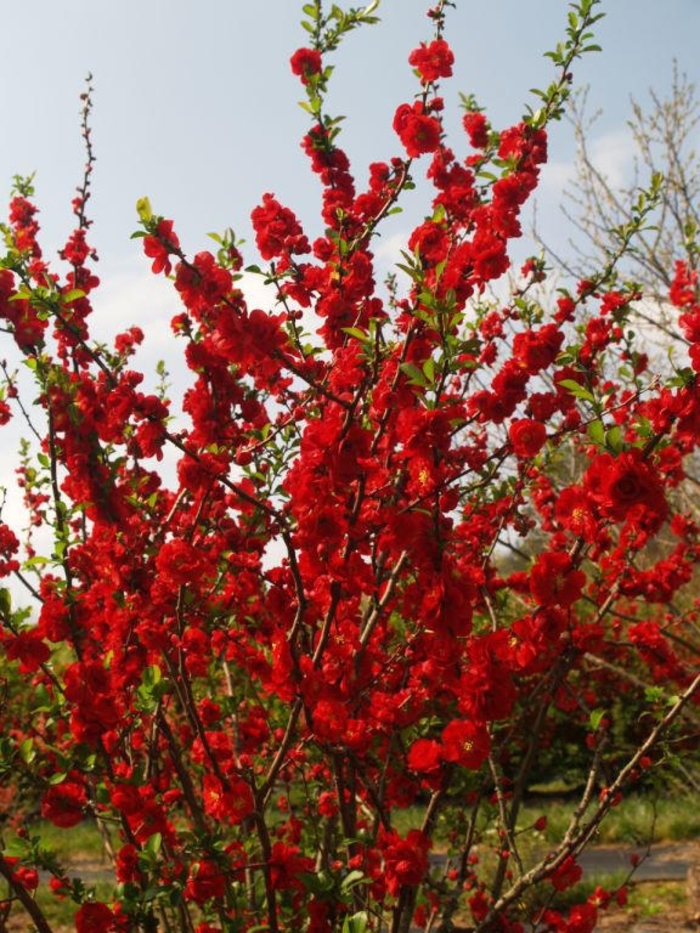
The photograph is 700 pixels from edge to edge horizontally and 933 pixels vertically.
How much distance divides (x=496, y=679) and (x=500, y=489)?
1.71m

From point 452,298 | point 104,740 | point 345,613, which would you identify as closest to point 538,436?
point 452,298

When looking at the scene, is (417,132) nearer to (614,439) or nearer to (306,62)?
(306,62)

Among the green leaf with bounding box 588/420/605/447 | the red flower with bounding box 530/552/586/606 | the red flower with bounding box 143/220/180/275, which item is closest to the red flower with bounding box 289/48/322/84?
the red flower with bounding box 143/220/180/275

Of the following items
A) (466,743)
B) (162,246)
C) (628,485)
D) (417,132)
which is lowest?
(466,743)

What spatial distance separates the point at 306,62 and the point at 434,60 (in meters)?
0.47

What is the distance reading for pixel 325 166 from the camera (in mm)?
2914

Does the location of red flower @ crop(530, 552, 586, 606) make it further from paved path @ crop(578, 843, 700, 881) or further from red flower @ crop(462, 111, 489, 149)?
paved path @ crop(578, 843, 700, 881)

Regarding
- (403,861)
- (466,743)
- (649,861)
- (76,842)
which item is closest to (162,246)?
(466,743)

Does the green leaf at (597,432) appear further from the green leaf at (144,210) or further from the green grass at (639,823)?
the green grass at (639,823)

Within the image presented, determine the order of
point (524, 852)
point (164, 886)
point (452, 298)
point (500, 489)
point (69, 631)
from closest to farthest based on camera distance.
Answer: point (452, 298), point (164, 886), point (69, 631), point (500, 489), point (524, 852)

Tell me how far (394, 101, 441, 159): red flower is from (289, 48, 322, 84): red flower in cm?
36

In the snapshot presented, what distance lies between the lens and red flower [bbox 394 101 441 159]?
2.62 m

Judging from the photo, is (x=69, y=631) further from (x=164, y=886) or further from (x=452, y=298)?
(x=452, y=298)

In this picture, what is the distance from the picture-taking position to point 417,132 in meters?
2.64
